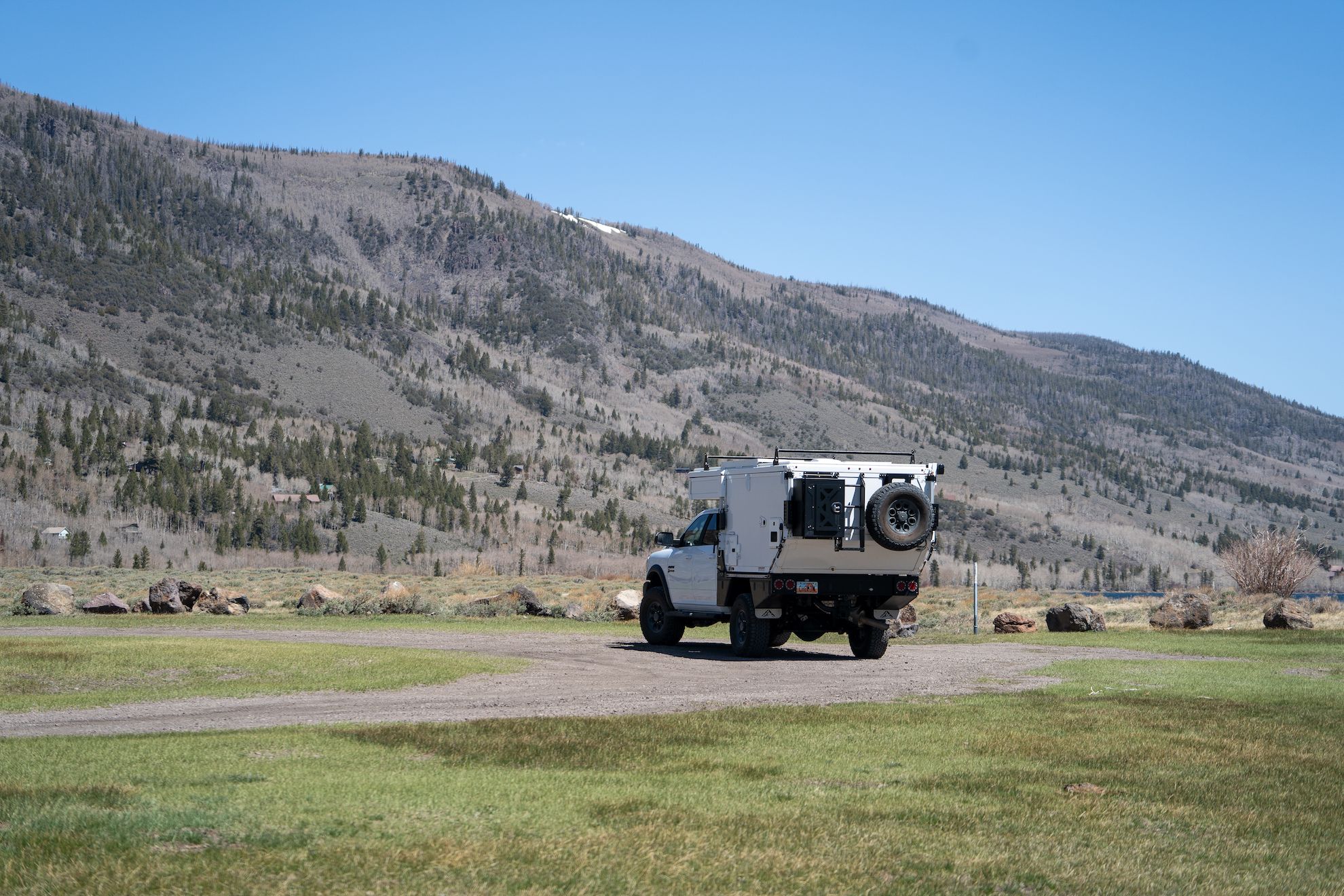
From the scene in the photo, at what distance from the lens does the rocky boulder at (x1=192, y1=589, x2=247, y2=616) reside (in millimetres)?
37031

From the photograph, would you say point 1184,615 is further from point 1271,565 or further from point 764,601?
point 764,601

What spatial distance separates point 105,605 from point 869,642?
2214 cm

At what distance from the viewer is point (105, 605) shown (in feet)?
115

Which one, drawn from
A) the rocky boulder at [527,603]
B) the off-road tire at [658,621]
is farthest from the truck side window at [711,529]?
the rocky boulder at [527,603]

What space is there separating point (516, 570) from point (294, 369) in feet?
209

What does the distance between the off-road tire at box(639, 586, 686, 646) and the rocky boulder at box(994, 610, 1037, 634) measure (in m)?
10.8

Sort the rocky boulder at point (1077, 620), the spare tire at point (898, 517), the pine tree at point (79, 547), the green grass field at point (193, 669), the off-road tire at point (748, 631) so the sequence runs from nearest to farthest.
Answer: the green grass field at point (193, 669) < the spare tire at point (898, 517) < the off-road tire at point (748, 631) < the rocky boulder at point (1077, 620) < the pine tree at point (79, 547)

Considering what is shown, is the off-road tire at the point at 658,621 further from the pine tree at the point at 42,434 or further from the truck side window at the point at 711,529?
the pine tree at the point at 42,434

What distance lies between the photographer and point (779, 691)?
17562mm

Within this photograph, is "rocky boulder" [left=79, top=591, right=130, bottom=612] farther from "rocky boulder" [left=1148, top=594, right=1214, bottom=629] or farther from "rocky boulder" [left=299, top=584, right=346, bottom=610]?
"rocky boulder" [left=1148, top=594, right=1214, bottom=629]

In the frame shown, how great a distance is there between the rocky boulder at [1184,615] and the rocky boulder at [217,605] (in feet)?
84.5

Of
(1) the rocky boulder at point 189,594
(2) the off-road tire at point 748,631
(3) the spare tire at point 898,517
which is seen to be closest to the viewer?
(3) the spare tire at point 898,517

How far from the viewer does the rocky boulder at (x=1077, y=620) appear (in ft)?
109

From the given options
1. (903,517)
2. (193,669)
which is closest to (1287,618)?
(903,517)
